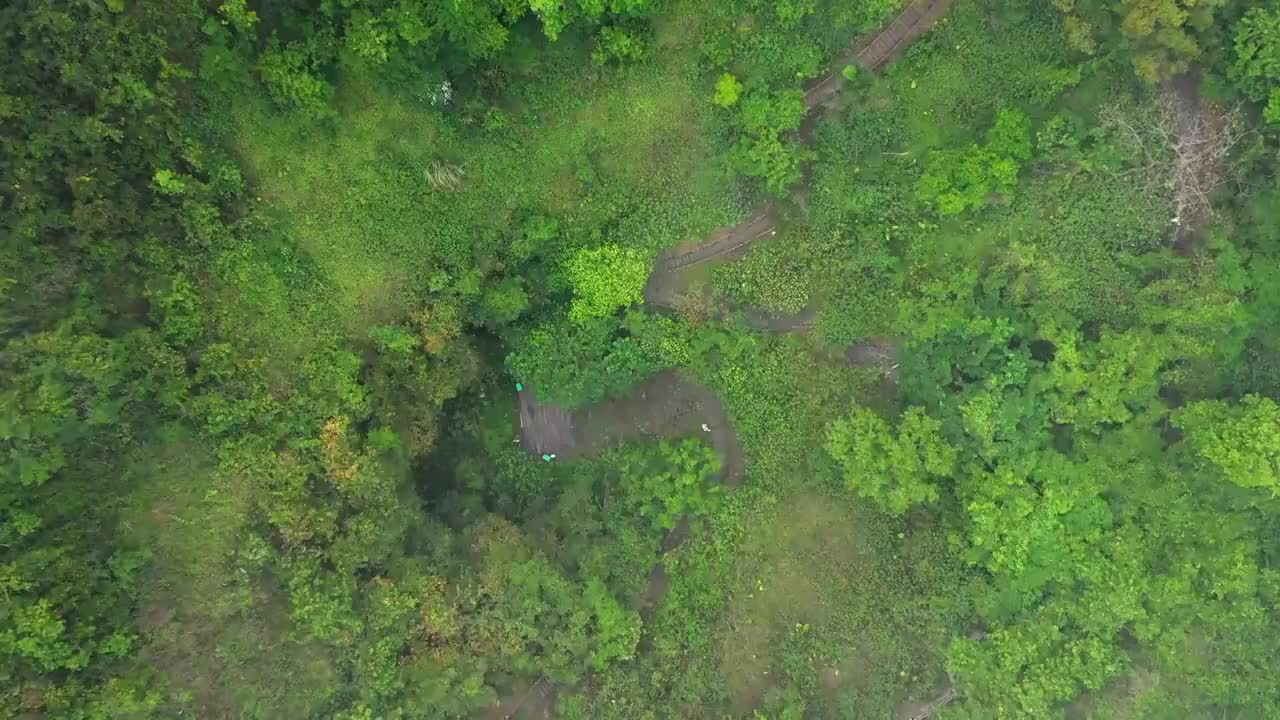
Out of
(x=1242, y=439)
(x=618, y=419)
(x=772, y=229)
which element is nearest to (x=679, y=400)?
(x=618, y=419)

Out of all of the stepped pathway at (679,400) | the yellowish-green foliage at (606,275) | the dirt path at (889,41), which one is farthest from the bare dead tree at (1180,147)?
the yellowish-green foliage at (606,275)

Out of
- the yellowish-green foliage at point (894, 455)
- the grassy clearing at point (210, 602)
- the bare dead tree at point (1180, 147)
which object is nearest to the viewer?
the grassy clearing at point (210, 602)

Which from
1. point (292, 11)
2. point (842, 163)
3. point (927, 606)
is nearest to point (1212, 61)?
point (842, 163)

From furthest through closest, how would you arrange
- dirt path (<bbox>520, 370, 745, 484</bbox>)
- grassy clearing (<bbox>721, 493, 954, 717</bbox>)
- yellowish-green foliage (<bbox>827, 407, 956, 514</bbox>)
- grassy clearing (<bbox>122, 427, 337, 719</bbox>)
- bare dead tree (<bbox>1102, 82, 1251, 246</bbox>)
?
dirt path (<bbox>520, 370, 745, 484</bbox>)
grassy clearing (<bbox>721, 493, 954, 717</bbox>)
yellowish-green foliage (<bbox>827, 407, 956, 514</bbox>)
bare dead tree (<bbox>1102, 82, 1251, 246</bbox>)
grassy clearing (<bbox>122, 427, 337, 719</bbox>)

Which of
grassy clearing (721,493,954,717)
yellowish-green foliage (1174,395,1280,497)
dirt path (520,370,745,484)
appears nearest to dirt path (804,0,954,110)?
dirt path (520,370,745,484)

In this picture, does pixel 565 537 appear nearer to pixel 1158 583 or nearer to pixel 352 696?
pixel 352 696

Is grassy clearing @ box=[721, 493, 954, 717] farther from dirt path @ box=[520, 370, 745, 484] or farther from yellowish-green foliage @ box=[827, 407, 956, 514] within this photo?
dirt path @ box=[520, 370, 745, 484]

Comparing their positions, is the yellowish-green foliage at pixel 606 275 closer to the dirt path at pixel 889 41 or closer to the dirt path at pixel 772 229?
the dirt path at pixel 772 229
